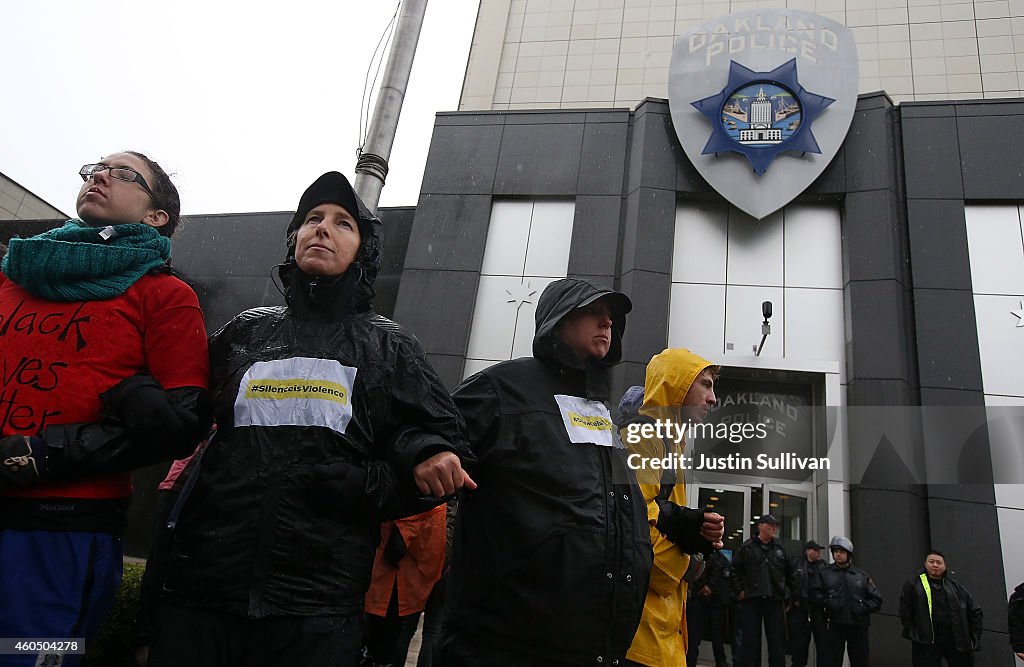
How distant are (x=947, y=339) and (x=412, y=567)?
9201 millimetres

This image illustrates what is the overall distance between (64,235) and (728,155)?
35.9 ft

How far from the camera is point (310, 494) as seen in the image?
5.91 feet

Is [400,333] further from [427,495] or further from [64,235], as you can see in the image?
[64,235]

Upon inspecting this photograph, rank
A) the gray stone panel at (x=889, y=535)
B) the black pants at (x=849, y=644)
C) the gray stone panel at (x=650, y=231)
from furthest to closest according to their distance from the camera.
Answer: the gray stone panel at (x=650, y=231) → the gray stone panel at (x=889, y=535) → the black pants at (x=849, y=644)

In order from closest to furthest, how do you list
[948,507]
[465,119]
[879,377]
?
1. [948,507]
2. [879,377]
3. [465,119]

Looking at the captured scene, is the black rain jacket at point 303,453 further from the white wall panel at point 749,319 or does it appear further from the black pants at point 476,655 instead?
the white wall panel at point 749,319

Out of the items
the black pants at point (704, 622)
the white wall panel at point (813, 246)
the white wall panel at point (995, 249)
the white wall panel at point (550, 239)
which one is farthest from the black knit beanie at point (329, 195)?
the white wall panel at point (995, 249)

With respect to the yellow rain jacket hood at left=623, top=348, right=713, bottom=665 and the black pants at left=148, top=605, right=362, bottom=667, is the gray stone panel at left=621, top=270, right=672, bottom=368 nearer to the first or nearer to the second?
the yellow rain jacket hood at left=623, top=348, right=713, bottom=665

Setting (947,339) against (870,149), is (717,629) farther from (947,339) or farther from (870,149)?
(870,149)

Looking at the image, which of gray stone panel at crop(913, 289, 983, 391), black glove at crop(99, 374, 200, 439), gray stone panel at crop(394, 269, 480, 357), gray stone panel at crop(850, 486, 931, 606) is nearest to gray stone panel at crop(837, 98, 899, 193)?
gray stone panel at crop(913, 289, 983, 391)

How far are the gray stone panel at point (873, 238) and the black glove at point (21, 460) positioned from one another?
10.8 metres

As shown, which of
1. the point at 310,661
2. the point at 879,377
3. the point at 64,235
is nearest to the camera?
the point at 310,661

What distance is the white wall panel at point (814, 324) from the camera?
10.2 meters

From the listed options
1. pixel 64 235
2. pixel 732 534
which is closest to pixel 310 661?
pixel 64 235
